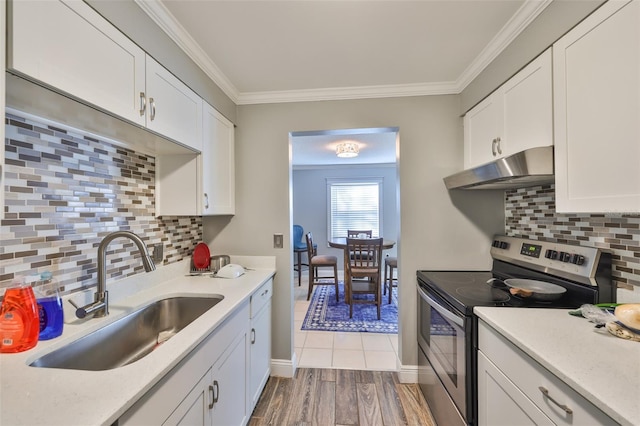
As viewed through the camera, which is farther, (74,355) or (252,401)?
(252,401)

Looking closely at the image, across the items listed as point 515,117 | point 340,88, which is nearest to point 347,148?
point 340,88

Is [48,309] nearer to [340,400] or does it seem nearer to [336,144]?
[340,400]

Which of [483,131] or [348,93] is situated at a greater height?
[348,93]

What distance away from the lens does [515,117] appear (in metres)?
1.45

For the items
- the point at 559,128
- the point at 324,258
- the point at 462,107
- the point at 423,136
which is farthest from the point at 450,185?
the point at 324,258

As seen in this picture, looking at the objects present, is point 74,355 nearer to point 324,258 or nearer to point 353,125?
point 353,125

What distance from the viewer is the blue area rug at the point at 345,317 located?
9.91 feet

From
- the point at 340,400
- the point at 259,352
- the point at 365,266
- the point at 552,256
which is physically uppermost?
the point at 552,256

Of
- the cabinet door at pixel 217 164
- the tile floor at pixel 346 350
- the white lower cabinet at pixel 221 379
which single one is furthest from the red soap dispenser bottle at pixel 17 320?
the tile floor at pixel 346 350

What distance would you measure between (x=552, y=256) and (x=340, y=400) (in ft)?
5.33

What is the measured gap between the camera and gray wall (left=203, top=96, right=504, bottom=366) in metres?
2.02

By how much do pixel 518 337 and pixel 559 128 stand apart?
0.91 metres

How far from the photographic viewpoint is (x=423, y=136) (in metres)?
2.06

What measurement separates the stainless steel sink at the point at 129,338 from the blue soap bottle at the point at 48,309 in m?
0.08
